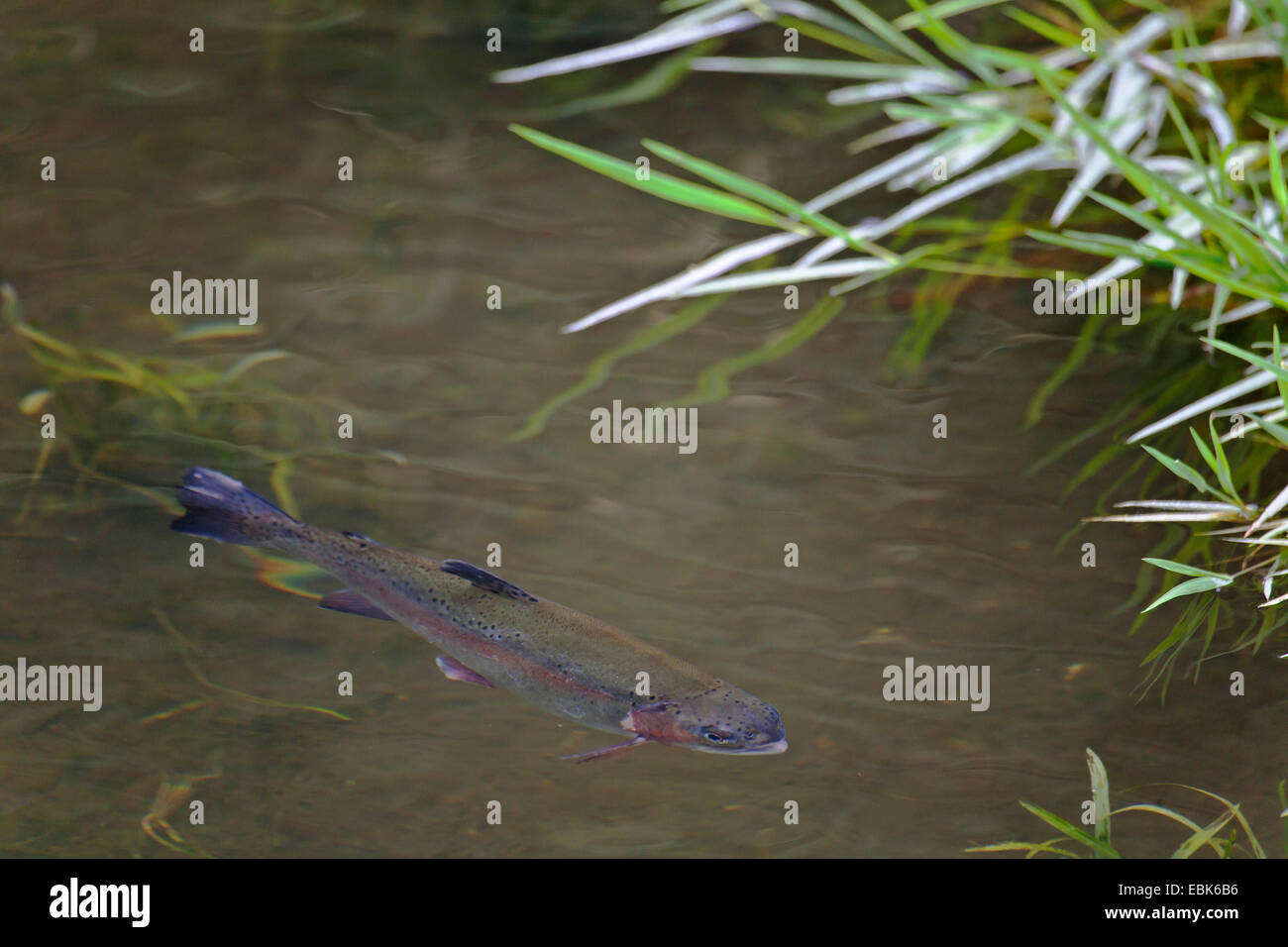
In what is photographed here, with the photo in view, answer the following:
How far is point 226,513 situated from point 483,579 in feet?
2.22

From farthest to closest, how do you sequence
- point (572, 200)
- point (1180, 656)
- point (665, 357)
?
point (572, 200), point (665, 357), point (1180, 656)

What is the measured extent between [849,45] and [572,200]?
902mm

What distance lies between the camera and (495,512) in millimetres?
2574

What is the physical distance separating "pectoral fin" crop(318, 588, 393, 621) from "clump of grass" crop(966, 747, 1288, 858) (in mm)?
1516

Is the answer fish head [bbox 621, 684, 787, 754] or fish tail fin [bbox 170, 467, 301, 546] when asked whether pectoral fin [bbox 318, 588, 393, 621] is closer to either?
fish tail fin [bbox 170, 467, 301, 546]

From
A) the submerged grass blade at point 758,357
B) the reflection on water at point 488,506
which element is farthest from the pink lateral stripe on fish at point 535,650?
the submerged grass blade at point 758,357

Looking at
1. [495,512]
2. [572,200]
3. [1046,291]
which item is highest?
[572,200]

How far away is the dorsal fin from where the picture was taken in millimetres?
2191

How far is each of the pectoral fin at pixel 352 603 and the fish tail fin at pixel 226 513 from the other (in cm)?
19

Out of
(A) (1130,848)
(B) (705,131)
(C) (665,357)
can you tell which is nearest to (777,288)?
(C) (665,357)

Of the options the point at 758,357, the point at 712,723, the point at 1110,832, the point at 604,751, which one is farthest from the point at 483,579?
the point at 1110,832

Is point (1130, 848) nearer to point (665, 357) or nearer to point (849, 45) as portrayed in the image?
point (665, 357)

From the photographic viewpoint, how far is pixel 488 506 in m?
2.58

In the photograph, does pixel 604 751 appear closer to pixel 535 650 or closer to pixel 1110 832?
pixel 535 650
